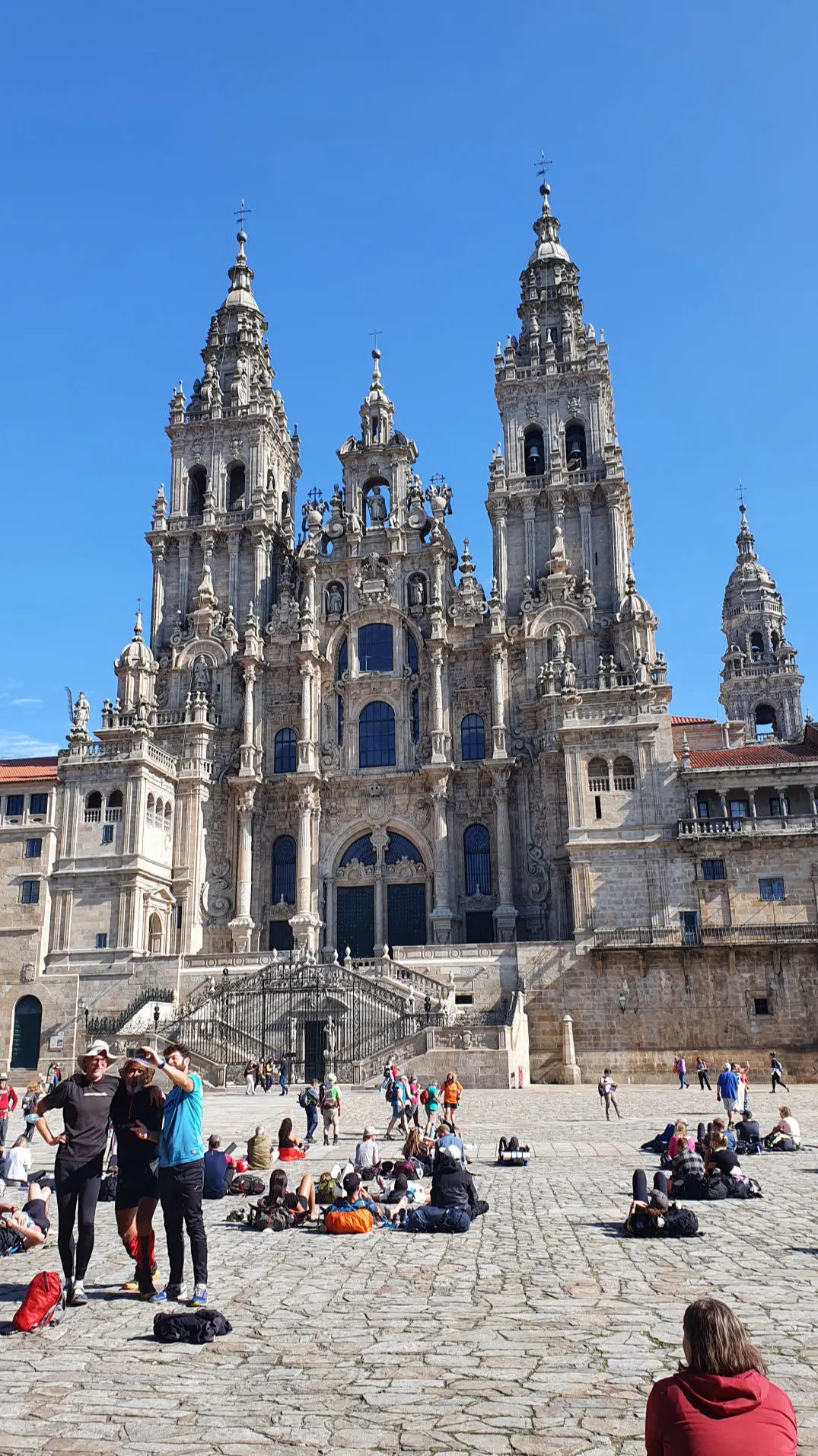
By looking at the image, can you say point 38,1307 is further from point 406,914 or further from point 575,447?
point 575,447

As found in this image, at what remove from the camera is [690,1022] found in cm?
3991

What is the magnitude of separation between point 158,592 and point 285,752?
1125 centimetres

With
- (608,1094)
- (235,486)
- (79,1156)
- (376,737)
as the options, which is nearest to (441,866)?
(376,737)

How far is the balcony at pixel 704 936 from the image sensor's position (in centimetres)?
4003

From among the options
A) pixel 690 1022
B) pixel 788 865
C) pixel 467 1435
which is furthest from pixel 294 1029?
pixel 467 1435

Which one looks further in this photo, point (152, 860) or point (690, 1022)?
point (152, 860)

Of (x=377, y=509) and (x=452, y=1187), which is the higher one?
(x=377, y=509)

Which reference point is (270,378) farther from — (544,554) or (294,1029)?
(294,1029)

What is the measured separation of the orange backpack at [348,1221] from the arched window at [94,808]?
3566cm

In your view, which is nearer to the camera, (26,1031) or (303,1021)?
(303,1021)

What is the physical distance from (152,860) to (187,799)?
4076 millimetres

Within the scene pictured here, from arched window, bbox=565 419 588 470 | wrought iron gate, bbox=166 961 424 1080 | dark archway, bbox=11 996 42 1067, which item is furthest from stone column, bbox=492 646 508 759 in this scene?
dark archway, bbox=11 996 42 1067

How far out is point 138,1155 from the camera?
30.2ft

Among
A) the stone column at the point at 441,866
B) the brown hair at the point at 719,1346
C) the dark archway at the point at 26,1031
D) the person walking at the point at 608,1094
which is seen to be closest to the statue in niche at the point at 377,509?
the stone column at the point at 441,866
